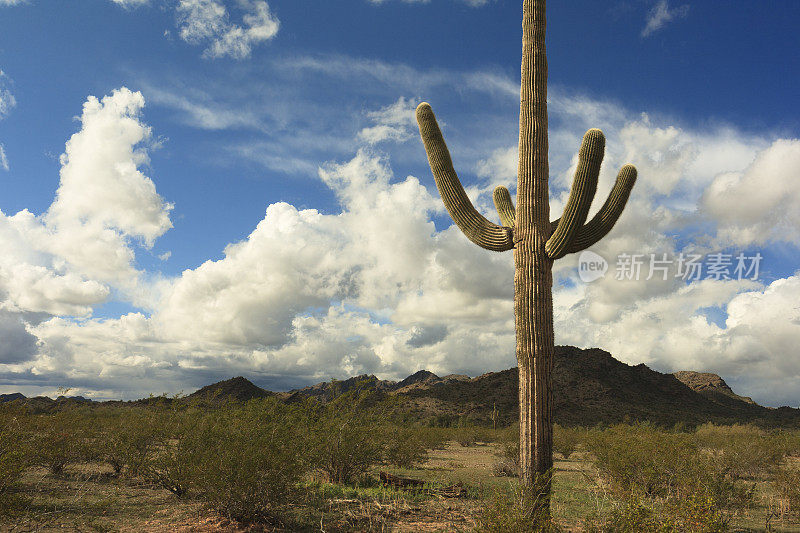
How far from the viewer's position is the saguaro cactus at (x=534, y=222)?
914cm

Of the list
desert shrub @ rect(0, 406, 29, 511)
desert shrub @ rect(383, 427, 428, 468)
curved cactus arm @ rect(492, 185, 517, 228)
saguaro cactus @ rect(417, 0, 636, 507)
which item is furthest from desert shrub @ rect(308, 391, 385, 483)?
curved cactus arm @ rect(492, 185, 517, 228)

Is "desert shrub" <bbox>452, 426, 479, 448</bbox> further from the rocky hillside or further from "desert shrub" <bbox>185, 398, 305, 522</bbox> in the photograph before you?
"desert shrub" <bbox>185, 398, 305, 522</bbox>

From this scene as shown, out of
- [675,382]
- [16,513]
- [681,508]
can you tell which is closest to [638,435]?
[681,508]

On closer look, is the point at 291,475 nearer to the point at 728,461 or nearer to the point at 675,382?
the point at 728,461

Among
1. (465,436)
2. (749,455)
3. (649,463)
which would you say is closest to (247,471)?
(649,463)

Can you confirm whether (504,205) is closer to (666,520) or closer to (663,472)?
(666,520)

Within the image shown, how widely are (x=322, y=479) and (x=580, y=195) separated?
10.5 metres

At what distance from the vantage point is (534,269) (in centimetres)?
967

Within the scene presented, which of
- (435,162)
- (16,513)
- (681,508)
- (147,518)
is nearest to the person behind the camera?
(681,508)

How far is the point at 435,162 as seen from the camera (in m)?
11.4

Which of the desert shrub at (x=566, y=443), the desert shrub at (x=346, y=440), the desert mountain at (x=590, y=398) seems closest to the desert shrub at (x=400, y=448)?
the desert shrub at (x=346, y=440)

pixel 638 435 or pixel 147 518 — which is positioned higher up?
pixel 638 435

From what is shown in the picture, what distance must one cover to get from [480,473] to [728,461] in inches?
347

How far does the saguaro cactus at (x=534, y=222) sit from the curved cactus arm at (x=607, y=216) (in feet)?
0.06
